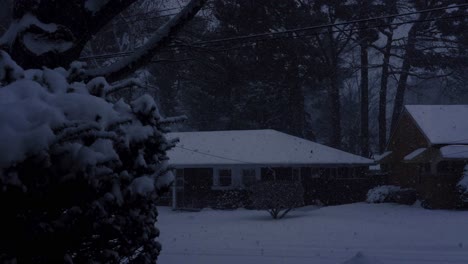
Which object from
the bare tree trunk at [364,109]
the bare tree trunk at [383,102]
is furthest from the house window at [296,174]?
the bare tree trunk at [383,102]

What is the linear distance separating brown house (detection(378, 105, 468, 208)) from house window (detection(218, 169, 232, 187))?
1084 cm

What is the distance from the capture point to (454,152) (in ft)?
86.2

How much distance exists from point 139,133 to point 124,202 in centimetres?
60

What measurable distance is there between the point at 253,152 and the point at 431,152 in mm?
10543

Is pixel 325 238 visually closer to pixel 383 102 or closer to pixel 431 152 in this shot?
pixel 431 152

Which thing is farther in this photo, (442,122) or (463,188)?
(442,122)

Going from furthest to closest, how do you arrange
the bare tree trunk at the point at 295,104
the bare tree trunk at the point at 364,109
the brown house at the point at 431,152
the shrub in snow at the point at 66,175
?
the bare tree trunk at the point at 364,109, the bare tree trunk at the point at 295,104, the brown house at the point at 431,152, the shrub in snow at the point at 66,175

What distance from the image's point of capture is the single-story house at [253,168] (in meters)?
30.4

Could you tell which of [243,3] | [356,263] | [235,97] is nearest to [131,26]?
[243,3]

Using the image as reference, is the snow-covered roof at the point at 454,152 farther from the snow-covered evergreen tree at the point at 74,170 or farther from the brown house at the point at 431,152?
the snow-covered evergreen tree at the point at 74,170

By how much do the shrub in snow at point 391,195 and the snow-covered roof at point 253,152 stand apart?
7.49 ft

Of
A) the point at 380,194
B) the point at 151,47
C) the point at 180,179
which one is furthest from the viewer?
the point at 180,179

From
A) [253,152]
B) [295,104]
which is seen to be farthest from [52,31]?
[295,104]

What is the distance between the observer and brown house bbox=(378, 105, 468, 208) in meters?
26.6
